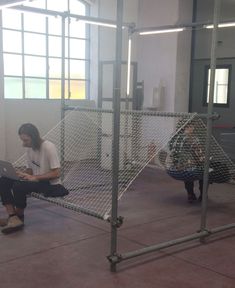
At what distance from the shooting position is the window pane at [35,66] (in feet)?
23.9

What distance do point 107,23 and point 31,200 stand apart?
2333 mm

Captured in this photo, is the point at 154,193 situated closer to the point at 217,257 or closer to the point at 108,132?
the point at 108,132

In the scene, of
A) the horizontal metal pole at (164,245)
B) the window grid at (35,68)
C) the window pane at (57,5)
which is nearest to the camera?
the horizontal metal pole at (164,245)

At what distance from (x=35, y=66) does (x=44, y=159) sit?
3.68 m

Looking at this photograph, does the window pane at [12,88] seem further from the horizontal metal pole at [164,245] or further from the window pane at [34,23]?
the horizontal metal pole at [164,245]

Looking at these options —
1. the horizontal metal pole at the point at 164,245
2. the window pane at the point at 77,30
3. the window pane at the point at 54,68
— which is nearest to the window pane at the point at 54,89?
the window pane at the point at 54,68

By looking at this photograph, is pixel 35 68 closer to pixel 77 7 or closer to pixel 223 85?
pixel 77 7

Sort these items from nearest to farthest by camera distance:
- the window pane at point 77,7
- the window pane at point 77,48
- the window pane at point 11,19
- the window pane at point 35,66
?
1. the window pane at point 11,19
2. the window pane at point 35,66
3. the window pane at point 77,7
4. the window pane at point 77,48

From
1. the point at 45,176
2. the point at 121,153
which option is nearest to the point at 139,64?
the point at 121,153

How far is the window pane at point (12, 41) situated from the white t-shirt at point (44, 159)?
11.0ft

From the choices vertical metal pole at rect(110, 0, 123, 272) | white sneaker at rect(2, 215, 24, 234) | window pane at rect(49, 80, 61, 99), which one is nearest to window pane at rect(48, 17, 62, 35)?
window pane at rect(49, 80, 61, 99)

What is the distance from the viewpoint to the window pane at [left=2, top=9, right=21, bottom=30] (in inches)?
271

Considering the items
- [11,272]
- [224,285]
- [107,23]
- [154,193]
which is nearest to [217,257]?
[224,285]

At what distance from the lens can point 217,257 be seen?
11.3 feet
